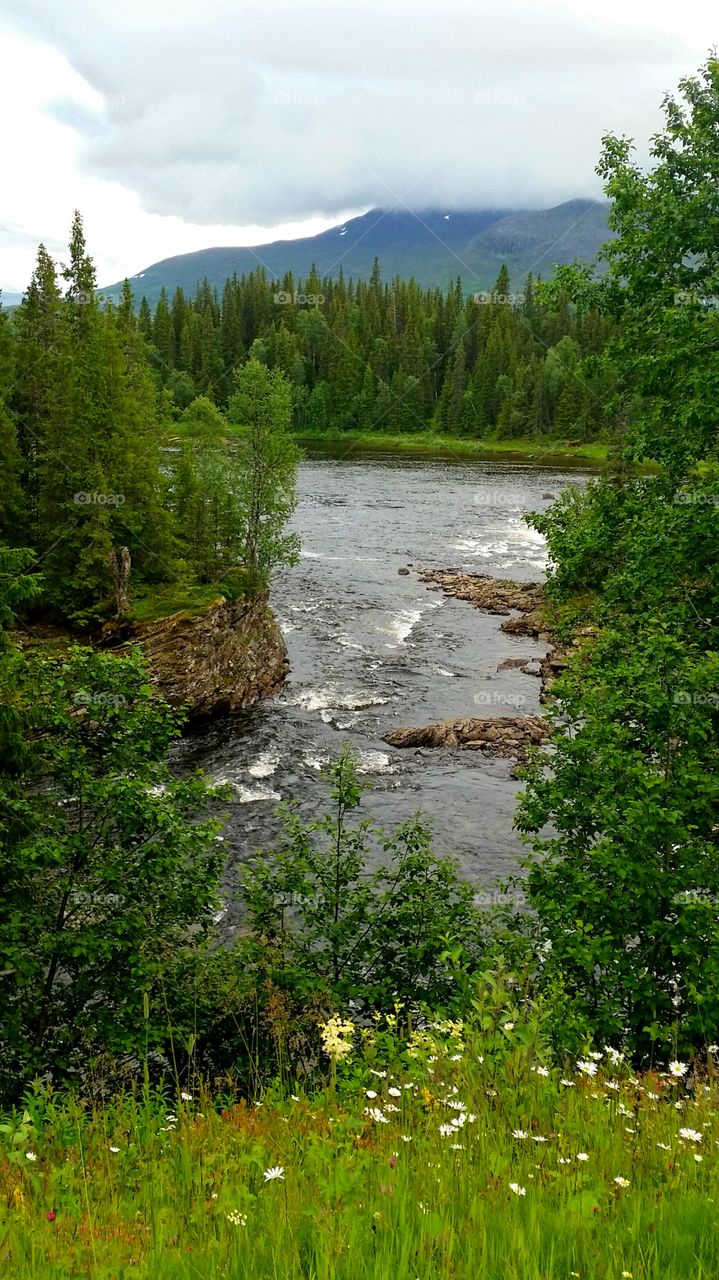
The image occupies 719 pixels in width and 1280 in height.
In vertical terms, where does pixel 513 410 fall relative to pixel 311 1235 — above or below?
above

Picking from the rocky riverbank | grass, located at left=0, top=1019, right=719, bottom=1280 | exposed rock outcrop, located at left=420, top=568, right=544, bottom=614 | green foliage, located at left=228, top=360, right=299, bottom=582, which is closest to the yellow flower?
grass, located at left=0, top=1019, right=719, bottom=1280

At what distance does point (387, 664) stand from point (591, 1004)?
29907mm

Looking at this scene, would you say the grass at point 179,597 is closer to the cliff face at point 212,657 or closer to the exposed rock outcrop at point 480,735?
the cliff face at point 212,657

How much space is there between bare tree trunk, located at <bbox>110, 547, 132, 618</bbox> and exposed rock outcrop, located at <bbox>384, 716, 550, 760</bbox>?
13.1 m

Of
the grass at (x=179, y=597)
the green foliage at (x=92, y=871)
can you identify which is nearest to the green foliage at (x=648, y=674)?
the green foliage at (x=92, y=871)

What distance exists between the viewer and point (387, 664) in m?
40.0

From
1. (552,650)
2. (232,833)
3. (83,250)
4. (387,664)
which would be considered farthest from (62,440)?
(552,650)

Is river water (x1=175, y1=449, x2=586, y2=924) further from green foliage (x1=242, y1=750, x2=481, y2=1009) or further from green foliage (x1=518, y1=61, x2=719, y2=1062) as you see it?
green foliage (x1=518, y1=61, x2=719, y2=1062)

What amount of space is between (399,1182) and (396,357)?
17115 centimetres

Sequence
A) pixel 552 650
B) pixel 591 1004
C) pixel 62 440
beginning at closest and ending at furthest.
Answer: pixel 591 1004
pixel 62 440
pixel 552 650

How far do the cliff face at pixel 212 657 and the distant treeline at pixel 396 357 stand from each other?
105037 millimetres

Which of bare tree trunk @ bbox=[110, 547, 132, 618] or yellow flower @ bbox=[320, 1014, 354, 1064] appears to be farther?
Result: bare tree trunk @ bbox=[110, 547, 132, 618]

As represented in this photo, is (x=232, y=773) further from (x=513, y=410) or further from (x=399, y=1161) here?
(x=513, y=410)

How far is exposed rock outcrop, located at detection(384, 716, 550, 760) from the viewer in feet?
104
